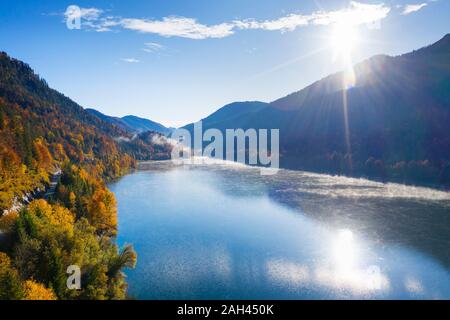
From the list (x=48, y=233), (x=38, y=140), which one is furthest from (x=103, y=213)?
(x=38, y=140)

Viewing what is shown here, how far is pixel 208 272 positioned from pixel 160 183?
6538 cm

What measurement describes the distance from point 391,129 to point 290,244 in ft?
380

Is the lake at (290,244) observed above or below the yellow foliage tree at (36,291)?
below

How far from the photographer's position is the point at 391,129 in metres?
134

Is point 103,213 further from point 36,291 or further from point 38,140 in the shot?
point 38,140

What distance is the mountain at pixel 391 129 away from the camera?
104000 mm

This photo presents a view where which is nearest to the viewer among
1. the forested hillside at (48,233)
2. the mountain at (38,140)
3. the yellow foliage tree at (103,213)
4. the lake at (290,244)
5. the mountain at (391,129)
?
the forested hillside at (48,233)

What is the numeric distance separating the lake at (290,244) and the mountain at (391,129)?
28182 millimetres

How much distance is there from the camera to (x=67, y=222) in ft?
109

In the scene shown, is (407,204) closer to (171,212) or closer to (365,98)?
(171,212)

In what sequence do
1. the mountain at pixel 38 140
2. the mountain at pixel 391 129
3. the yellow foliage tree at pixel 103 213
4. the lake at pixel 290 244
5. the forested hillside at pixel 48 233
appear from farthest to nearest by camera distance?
the mountain at pixel 391 129 < the yellow foliage tree at pixel 103 213 < the mountain at pixel 38 140 < the lake at pixel 290 244 < the forested hillside at pixel 48 233

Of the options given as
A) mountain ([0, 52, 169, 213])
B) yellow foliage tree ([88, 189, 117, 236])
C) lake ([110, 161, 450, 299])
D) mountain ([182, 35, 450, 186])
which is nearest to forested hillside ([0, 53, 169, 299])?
yellow foliage tree ([88, 189, 117, 236])

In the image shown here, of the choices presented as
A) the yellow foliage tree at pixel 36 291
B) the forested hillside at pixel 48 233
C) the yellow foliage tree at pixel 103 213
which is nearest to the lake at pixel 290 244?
the yellow foliage tree at pixel 103 213

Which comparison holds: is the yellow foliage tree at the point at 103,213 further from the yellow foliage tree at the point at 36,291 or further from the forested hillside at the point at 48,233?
the yellow foliage tree at the point at 36,291
